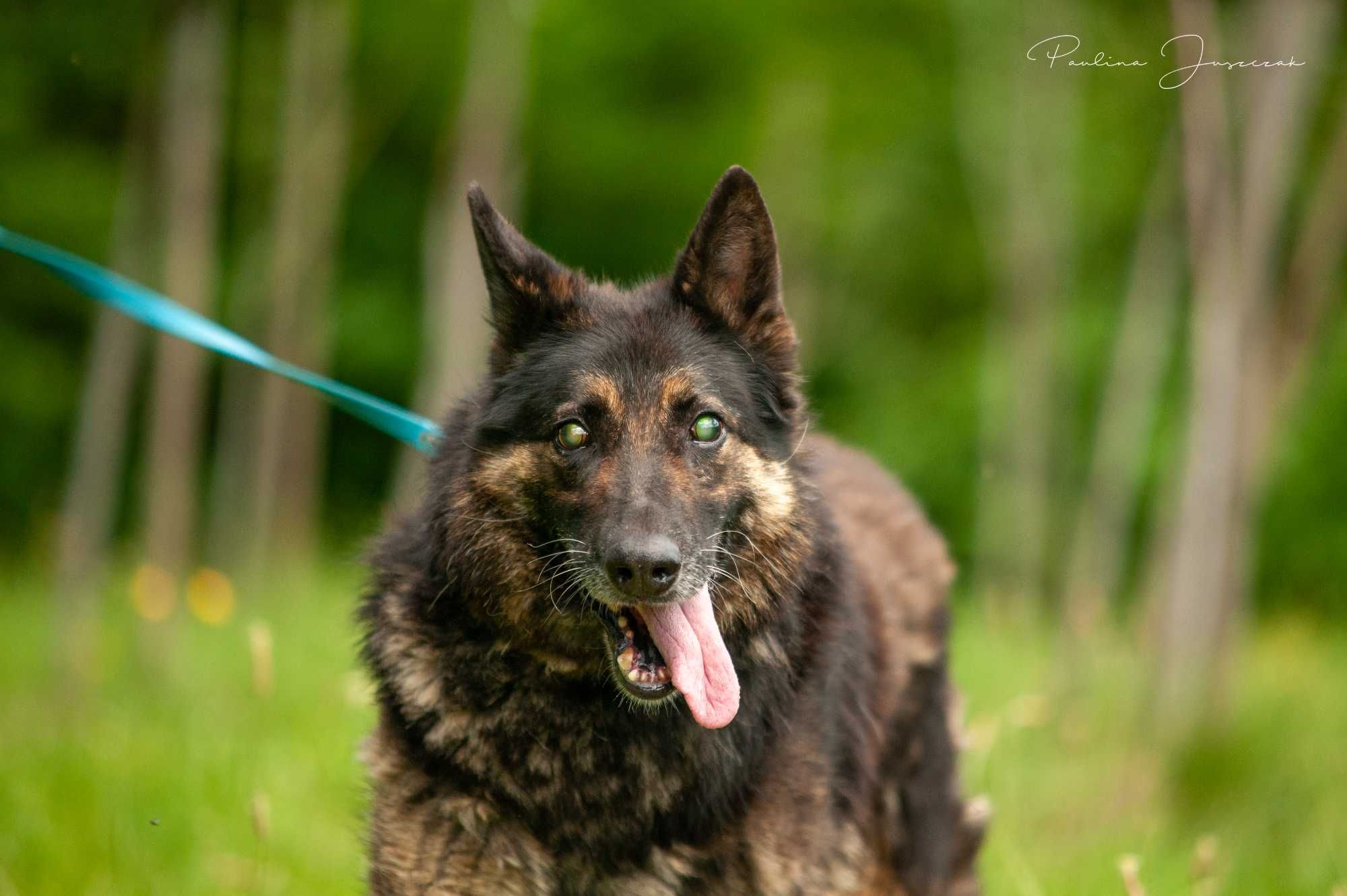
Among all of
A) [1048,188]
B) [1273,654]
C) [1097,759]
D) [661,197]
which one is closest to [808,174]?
[661,197]

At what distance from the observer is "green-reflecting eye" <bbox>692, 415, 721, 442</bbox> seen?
3.58 meters

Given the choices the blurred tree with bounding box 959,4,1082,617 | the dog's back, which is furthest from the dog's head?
the blurred tree with bounding box 959,4,1082,617

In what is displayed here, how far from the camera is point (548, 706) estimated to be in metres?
3.57

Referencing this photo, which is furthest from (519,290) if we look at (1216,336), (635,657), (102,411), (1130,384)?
(1130,384)

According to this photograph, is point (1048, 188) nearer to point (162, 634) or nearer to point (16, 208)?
point (162, 634)

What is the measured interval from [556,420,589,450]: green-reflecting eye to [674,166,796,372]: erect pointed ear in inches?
22.1

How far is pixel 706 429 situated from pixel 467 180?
34.5 feet

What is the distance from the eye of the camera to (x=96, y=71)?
16469 millimetres

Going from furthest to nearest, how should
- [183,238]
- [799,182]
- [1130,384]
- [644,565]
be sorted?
[799,182] < [1130,384] < [183,238] < [644,565]

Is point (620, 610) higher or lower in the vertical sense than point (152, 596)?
higher

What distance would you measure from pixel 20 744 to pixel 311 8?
29.5 ft

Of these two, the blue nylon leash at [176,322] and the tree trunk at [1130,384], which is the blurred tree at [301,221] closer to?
the tree trunk at [1130,384]

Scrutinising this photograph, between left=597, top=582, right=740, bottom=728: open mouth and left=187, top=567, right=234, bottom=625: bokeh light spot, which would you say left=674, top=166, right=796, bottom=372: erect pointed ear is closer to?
left=597, top=582, right=740, bottom=728: open mouth

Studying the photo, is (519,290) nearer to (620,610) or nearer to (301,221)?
(620,610)
